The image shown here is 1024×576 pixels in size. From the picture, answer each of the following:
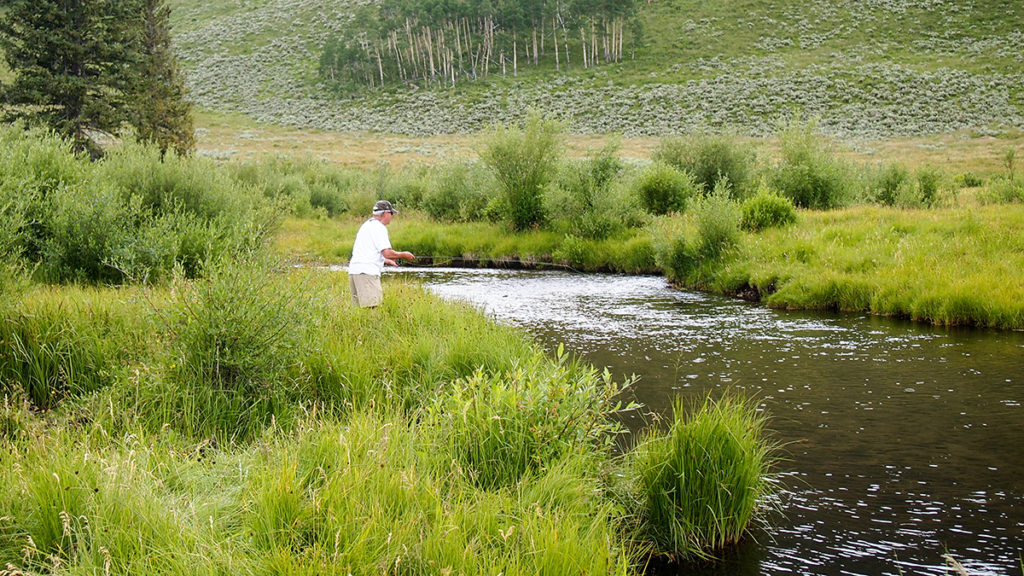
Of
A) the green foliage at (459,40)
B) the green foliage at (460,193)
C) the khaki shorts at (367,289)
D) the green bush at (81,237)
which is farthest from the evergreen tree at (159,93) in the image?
the green foliage at (459,40)

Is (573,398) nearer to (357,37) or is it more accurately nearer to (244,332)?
(244,332)

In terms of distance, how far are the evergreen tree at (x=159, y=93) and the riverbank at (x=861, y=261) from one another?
1321 cm

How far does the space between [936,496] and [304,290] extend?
6.60m

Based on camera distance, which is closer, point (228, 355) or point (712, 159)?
point (228, 355)

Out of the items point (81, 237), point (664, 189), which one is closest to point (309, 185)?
point (664, 189)

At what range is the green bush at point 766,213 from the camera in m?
22.8

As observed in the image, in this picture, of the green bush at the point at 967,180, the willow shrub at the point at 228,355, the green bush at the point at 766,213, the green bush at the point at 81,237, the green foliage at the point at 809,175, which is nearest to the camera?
the willow shrub at the point at 228,355

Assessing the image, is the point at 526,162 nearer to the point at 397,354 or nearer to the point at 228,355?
the point at 397,354

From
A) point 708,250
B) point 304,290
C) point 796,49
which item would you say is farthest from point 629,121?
point 304,290

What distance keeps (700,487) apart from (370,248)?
743 centimetres

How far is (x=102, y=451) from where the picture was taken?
16.4 ft

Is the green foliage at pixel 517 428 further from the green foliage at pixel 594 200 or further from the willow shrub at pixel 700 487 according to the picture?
the green foliage at pixel 594 200

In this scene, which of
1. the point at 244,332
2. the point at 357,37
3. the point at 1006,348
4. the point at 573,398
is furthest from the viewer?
the point at 357,37

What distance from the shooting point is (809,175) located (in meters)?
27.6
